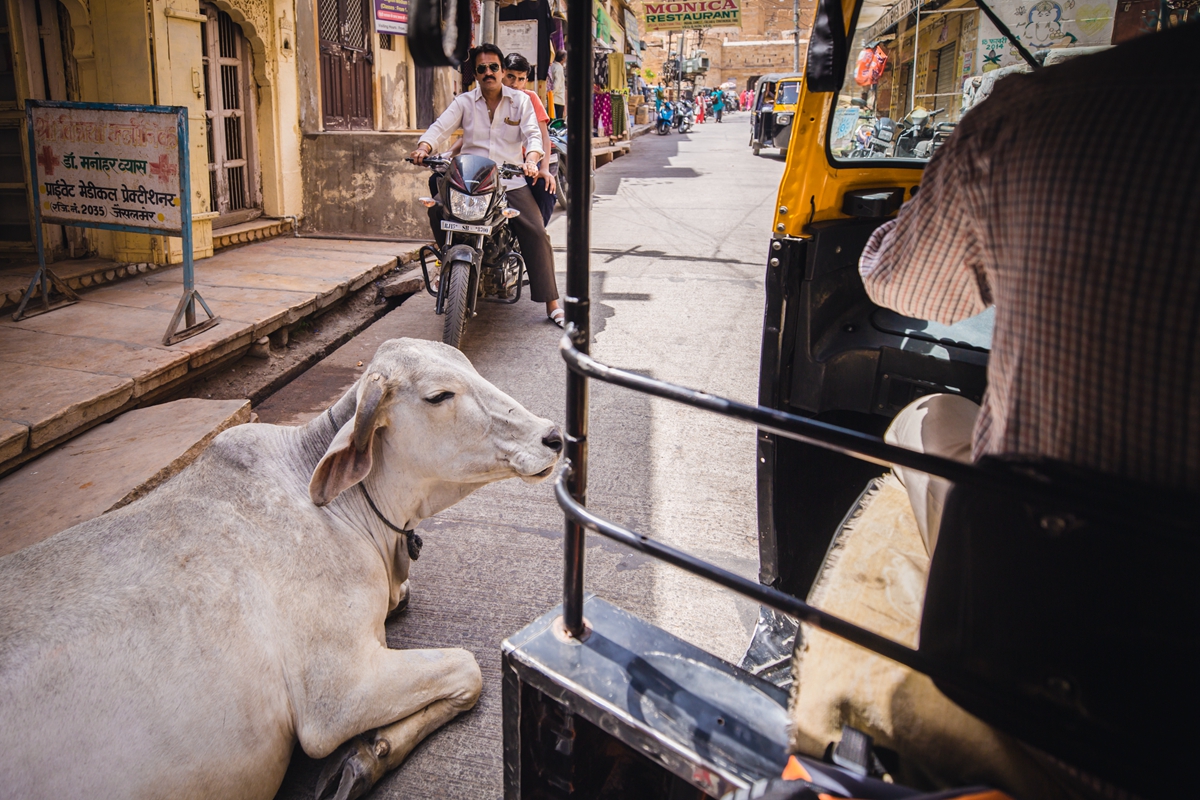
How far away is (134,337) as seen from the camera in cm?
471

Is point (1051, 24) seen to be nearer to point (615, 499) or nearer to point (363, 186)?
point (615, 499)

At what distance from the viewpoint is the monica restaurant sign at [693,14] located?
35938mm

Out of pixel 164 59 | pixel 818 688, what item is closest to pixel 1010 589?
pixel 818 688

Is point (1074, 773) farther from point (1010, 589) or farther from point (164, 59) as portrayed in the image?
point (164, 59)

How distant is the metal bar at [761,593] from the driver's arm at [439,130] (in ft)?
15.2

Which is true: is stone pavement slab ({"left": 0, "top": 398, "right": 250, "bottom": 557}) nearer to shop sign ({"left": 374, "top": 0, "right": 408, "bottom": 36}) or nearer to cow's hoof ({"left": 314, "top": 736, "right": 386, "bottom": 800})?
cow's hoof ({"left": 314, "top": 736, "right": 386, "bottom": 800})

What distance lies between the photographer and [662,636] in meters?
1.60

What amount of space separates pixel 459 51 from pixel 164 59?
597 centimetres

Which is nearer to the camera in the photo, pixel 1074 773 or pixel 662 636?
pixel 1074 773

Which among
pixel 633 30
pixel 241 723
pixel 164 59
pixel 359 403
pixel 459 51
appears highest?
pixel 633 30

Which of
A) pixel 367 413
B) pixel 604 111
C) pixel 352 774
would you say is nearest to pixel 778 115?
pixel 604 111

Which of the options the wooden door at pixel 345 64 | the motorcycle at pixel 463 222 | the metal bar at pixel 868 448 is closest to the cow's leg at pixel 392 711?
the metal bar at pixel 868 448

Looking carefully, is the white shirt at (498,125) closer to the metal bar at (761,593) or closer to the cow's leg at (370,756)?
the cow's leg at (370,756)

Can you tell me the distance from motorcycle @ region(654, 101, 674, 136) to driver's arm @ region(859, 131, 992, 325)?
3613cm
